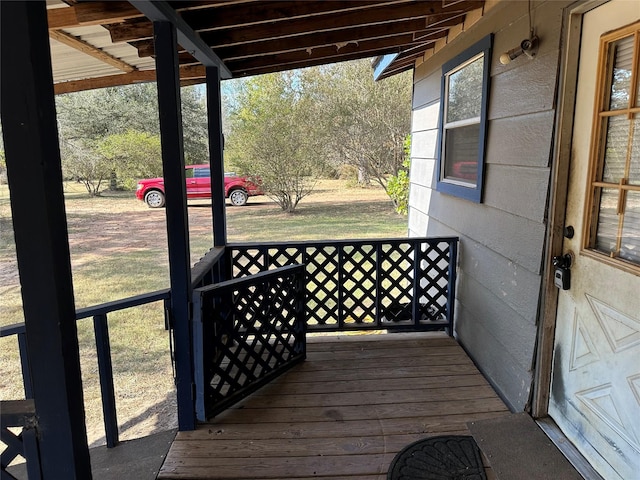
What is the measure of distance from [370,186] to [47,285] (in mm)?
12552

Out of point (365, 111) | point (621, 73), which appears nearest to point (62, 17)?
point (621, 73)

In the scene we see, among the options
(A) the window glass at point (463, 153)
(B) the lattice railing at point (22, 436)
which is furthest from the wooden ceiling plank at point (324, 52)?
(B) the lattice railing at point (22, 436)

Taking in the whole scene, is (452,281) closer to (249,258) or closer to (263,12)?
(249,258)

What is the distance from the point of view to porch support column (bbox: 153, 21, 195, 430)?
2.00 metres

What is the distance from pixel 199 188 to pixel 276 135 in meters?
2.65

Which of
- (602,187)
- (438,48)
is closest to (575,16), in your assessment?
(602,187)

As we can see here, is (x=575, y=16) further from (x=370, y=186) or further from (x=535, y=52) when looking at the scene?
(x=370, y=186)

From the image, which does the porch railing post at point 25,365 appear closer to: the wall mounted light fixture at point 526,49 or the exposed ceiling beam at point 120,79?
the exposed ceiling beam at point 120,79

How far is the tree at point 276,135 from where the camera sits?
11.1 metres

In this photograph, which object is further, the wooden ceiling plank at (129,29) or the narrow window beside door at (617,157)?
the wooden ceiling plank at (129,29)

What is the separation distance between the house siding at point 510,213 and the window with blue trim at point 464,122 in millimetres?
75

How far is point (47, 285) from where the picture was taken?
1082 millimetres

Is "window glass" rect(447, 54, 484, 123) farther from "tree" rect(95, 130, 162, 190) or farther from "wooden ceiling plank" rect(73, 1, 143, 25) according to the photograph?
"tree" rect(95, 130, 162, 190)

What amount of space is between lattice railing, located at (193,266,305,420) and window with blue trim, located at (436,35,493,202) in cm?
141
